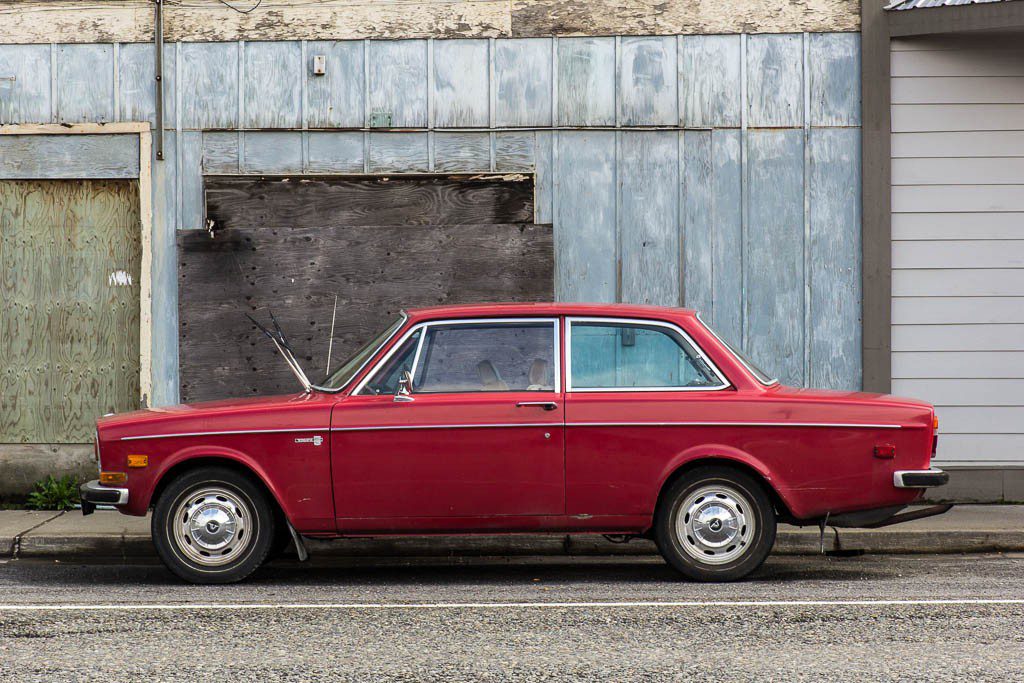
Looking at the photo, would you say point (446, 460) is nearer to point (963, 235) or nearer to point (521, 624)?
point (521, 624)

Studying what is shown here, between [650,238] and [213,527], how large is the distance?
521 cm

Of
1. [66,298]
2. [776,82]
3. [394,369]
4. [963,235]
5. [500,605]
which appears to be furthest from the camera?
[66,298]

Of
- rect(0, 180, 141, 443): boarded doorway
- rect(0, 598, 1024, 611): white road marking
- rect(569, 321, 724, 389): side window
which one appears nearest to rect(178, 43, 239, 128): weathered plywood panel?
rect(0, 180, 141, 443): boarded doorway

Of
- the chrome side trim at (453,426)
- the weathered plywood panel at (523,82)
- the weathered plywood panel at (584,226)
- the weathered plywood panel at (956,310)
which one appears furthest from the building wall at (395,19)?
the chrome side trim at (453,426)

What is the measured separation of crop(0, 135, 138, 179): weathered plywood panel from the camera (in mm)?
11555

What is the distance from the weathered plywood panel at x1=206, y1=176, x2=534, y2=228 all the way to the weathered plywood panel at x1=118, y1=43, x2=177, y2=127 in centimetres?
88

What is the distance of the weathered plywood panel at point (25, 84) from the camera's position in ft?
37.9

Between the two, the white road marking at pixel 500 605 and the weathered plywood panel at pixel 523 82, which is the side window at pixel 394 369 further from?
the weathered plywood panel at pixel 523 82

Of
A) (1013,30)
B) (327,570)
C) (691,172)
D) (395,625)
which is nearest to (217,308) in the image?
(327,570)

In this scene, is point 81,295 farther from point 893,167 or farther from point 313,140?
point 893,167

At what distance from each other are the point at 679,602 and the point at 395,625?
5.29ft

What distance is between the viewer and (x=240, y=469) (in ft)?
25.6

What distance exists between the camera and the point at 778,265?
37.7ft

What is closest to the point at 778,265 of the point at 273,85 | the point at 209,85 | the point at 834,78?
the point at 834,78
